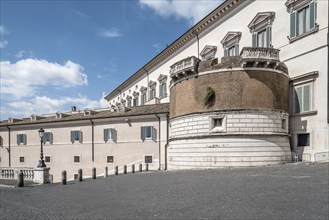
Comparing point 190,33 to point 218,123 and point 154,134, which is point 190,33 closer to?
point 154,134

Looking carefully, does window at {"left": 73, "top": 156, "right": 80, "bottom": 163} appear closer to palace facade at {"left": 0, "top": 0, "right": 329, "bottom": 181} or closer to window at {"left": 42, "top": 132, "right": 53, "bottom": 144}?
window at {"left": 42, "top": 132, "right": 53, "bottom": 144}

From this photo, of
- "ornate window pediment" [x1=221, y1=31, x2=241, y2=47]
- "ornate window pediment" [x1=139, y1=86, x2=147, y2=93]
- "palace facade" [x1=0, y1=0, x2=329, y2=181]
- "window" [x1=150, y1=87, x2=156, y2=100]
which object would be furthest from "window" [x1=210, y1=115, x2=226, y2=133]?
"ornate window pediment" [x1=139, y1=86, x2=147, y2=93]

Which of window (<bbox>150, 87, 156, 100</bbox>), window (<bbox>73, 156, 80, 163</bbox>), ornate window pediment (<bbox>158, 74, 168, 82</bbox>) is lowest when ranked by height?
window (<bbox>73, 156, 80, 163</bbox>)

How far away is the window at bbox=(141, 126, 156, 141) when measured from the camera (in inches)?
1190

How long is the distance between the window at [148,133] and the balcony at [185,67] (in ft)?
23.7

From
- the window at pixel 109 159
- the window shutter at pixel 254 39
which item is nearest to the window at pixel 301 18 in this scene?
the window shutter at pixel 254 39

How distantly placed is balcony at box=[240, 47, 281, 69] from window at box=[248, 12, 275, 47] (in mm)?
3575

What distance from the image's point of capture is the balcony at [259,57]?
20.6 meters

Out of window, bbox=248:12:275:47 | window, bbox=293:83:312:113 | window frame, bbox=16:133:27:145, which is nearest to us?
window, bbox=293:83:312:113

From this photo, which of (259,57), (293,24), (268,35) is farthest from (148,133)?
(293,24)

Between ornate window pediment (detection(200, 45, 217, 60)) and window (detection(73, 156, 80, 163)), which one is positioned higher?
ornate window pediment (detection(200, 45, 217, 60))

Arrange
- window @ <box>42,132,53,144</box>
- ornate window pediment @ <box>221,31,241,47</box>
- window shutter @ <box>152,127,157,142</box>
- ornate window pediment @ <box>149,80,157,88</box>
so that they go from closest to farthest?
ornate window pediment @ <box>221,31,241,47</box> < window shutter @ <box>152,127,157,142</box> < window @ <box>42,132,53,144</box> < ornate window pediment @ <box>149,80,157,88</box>

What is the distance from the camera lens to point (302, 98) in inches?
844

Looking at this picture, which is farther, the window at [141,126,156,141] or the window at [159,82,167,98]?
the window at [159,82,167,98]
